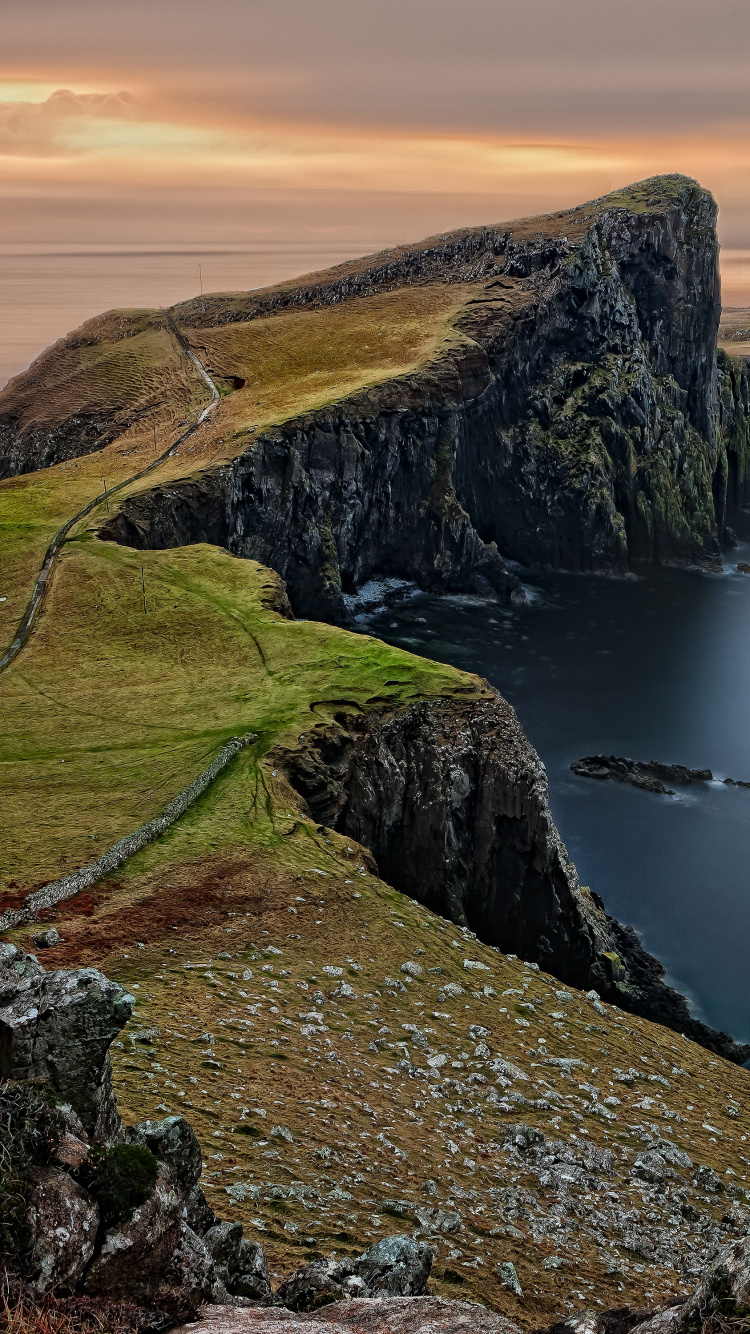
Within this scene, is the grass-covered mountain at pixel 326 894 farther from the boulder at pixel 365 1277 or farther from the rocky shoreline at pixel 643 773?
the rocky shoreline at pixel 643 773

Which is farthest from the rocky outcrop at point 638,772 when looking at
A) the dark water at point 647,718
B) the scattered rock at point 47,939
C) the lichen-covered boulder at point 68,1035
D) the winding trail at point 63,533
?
the lichen-covered boulder at point 68,1035

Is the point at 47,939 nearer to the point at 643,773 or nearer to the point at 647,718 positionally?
the point at 643,773

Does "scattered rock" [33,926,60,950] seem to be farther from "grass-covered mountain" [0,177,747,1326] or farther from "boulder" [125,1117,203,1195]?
"boulder" [125,1117,203,1195]

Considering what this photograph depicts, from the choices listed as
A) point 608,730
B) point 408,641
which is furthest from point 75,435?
point 608,730

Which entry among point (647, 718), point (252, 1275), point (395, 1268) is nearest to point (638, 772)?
point (647, 718)

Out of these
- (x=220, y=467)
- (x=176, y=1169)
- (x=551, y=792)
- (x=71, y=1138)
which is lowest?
(x=551, y=792)

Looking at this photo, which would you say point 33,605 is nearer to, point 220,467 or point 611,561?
point 220,467

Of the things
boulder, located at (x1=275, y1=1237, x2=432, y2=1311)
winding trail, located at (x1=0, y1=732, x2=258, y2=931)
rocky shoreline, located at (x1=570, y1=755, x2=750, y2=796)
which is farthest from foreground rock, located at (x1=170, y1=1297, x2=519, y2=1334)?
rocky shoreline, located at (x1=570, y1=755, x2=750, y2=796)
